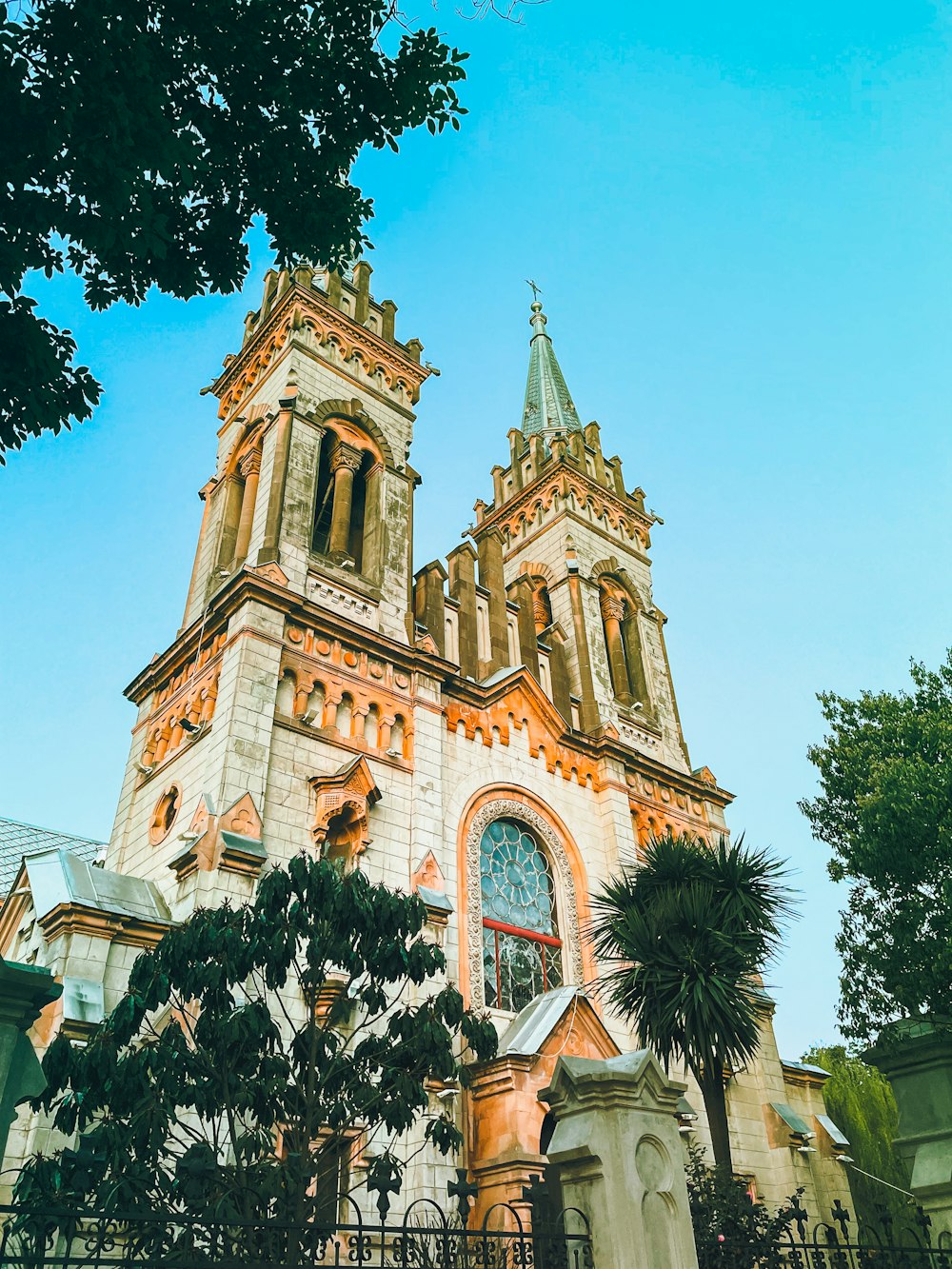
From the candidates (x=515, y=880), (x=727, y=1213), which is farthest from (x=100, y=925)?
(x=727, y=1213)

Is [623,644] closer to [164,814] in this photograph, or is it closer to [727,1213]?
[164,814]

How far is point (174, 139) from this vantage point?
7.39m

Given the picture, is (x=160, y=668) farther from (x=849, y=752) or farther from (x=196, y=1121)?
(x=849, y=752)

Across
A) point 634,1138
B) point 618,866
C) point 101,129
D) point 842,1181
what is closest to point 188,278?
point 101,129

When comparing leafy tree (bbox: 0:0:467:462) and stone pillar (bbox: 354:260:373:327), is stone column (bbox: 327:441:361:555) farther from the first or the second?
leafy tree (bbox: 0:0:467:462)

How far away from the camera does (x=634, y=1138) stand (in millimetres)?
7113

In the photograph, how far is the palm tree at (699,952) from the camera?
14367 mm

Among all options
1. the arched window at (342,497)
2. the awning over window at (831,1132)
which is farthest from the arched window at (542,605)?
the awning over window at (831,1132)

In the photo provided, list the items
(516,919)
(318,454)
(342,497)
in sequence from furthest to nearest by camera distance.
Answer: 1. (342,497)
2. (318,454)
3. (516,919)

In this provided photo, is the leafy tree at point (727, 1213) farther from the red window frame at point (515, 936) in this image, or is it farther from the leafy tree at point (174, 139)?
the leafy tree at point (174, 139)

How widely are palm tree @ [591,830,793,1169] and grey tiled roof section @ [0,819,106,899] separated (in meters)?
21.3

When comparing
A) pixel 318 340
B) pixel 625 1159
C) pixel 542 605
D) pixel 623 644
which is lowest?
pixel 625 1159

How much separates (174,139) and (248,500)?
15690 millimetres

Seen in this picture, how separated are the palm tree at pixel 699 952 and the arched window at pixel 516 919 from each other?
337 centimetres
